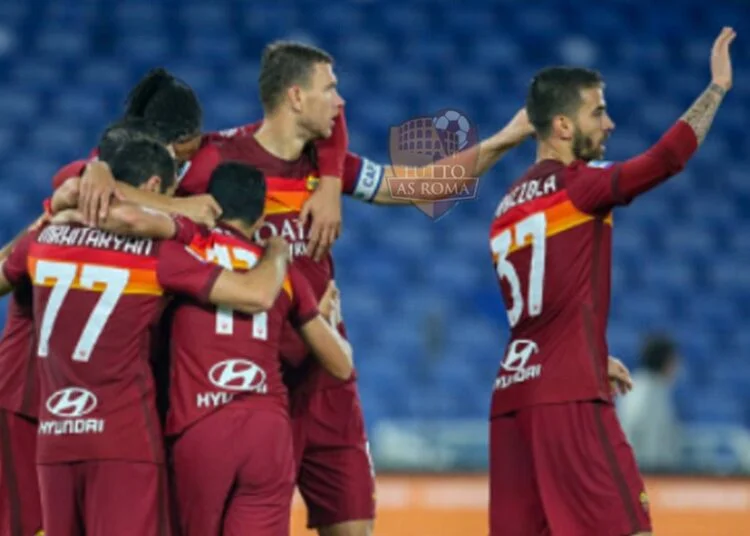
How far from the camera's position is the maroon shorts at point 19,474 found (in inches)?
194

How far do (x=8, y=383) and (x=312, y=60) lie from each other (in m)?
1.47

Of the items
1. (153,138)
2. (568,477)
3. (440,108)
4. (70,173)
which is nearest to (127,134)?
(153,138)

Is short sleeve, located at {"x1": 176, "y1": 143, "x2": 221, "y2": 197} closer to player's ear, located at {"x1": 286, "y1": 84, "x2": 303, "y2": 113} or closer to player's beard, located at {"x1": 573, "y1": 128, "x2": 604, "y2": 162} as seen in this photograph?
player's ear, located at {"x1": 286, "y1": 84, "x2": 303, "y2": 113}

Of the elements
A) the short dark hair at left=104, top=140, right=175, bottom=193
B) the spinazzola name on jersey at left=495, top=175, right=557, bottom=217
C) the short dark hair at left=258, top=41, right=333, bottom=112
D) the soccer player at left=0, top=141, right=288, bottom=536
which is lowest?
the soccer player at left=0, top=141, right=288, bottom=536

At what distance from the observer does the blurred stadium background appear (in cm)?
1011

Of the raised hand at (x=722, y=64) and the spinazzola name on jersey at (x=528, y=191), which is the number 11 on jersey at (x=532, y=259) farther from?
the raised hand at (x=722, y=64)

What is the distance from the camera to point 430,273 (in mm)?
10328

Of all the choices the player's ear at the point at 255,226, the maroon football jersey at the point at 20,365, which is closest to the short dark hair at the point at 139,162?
the player's ear at the point at 255,226

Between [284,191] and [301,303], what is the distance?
48 centimetres

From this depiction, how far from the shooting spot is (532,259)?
486 cm

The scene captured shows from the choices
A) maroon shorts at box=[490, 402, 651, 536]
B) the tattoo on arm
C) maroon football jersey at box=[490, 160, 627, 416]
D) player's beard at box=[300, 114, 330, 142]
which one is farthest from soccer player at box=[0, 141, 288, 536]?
the tattoo on arm

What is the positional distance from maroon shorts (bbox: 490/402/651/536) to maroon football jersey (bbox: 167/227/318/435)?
77 centimetres

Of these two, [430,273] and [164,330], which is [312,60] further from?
[430,273]

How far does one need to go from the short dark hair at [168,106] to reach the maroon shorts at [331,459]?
1000 millimetres
